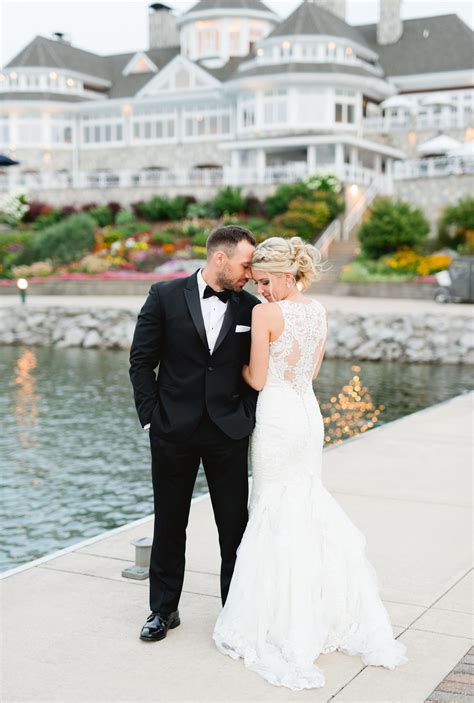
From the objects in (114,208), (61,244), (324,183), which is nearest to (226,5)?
(114,208)

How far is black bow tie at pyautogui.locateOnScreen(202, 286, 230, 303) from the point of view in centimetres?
479

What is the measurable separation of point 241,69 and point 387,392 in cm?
4107

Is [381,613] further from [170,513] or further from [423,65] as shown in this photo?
[423,65]

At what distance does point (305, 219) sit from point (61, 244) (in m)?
10.6

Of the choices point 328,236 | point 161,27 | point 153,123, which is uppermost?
point 161,27

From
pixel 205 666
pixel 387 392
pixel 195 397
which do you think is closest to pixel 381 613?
pixel 205 666

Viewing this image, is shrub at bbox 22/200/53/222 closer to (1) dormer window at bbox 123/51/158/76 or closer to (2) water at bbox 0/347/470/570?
(1) dormer window at bbox 123/51/158/76

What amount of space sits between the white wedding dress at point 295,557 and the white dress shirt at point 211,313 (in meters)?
0.32

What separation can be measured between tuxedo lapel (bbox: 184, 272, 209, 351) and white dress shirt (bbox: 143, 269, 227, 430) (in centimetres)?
3

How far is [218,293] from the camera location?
481 centimetres

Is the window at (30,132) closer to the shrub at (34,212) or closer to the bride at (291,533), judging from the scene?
the shrub at (34,212)

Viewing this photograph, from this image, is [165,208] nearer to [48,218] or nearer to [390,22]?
[48,218]

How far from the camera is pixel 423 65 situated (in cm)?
5497

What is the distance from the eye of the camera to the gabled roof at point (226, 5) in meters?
58.7
